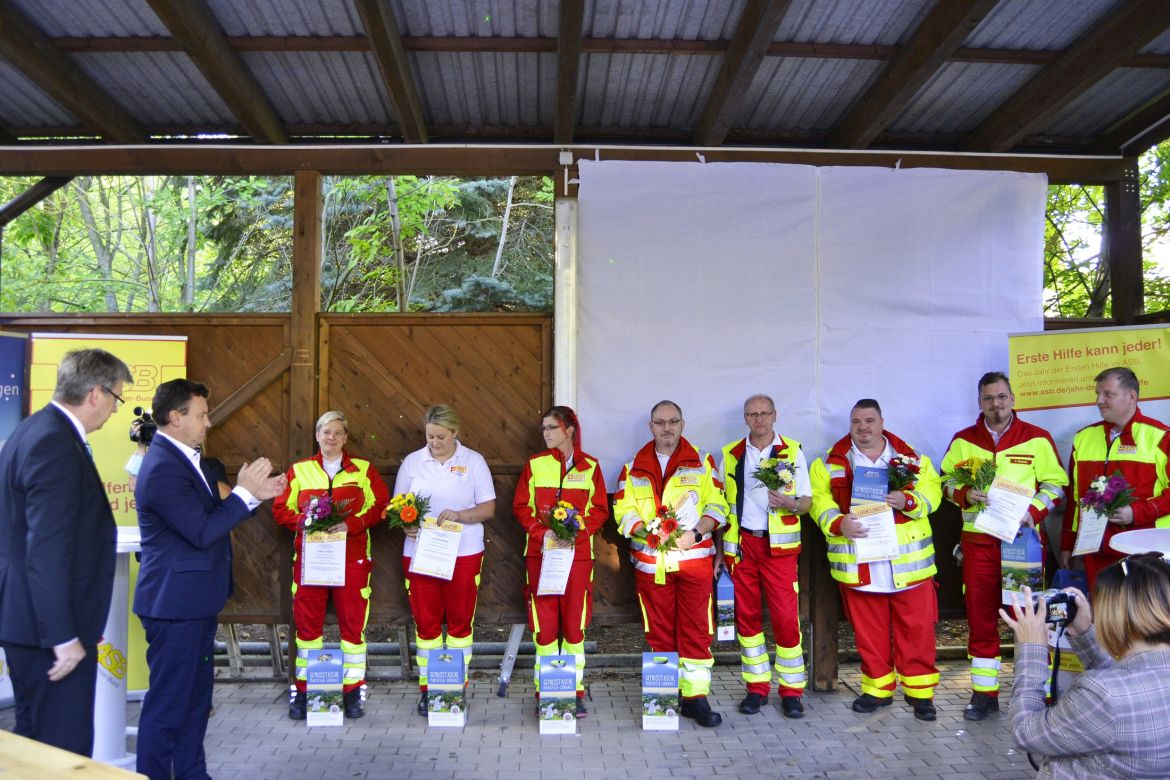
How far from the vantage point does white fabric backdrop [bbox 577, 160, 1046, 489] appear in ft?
18.0

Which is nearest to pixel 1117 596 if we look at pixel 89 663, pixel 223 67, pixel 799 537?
pixel 799 537

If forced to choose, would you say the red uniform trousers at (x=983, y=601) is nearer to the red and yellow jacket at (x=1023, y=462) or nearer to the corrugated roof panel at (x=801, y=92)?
the red and yellow jacket at (x=1023, y=462)

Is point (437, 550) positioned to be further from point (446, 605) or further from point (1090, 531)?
point (1090, 531)

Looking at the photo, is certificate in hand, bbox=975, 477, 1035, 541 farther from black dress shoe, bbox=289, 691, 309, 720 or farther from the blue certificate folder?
black dress shoe, bbox=289, 691, 309, 720

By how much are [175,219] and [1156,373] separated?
11.0m

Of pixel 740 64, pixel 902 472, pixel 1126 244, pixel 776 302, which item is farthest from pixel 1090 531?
pixel 740 64

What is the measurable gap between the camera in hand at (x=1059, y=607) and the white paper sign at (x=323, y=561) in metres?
3.79

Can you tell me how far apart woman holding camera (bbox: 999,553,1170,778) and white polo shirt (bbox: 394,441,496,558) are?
3.30 m

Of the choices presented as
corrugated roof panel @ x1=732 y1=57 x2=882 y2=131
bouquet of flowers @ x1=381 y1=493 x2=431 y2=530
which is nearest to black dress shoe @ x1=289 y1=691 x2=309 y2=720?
bouquet of flowers @ x1=381 y1=493 x2=431 y2=530

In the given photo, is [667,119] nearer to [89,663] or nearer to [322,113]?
[322,113]

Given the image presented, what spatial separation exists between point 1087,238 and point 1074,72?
3844 millimetres

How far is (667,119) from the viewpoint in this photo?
563 cm

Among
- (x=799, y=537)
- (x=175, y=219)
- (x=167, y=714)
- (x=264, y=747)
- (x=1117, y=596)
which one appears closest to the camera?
(x=1117, y=596)

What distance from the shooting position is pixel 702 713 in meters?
4.71
